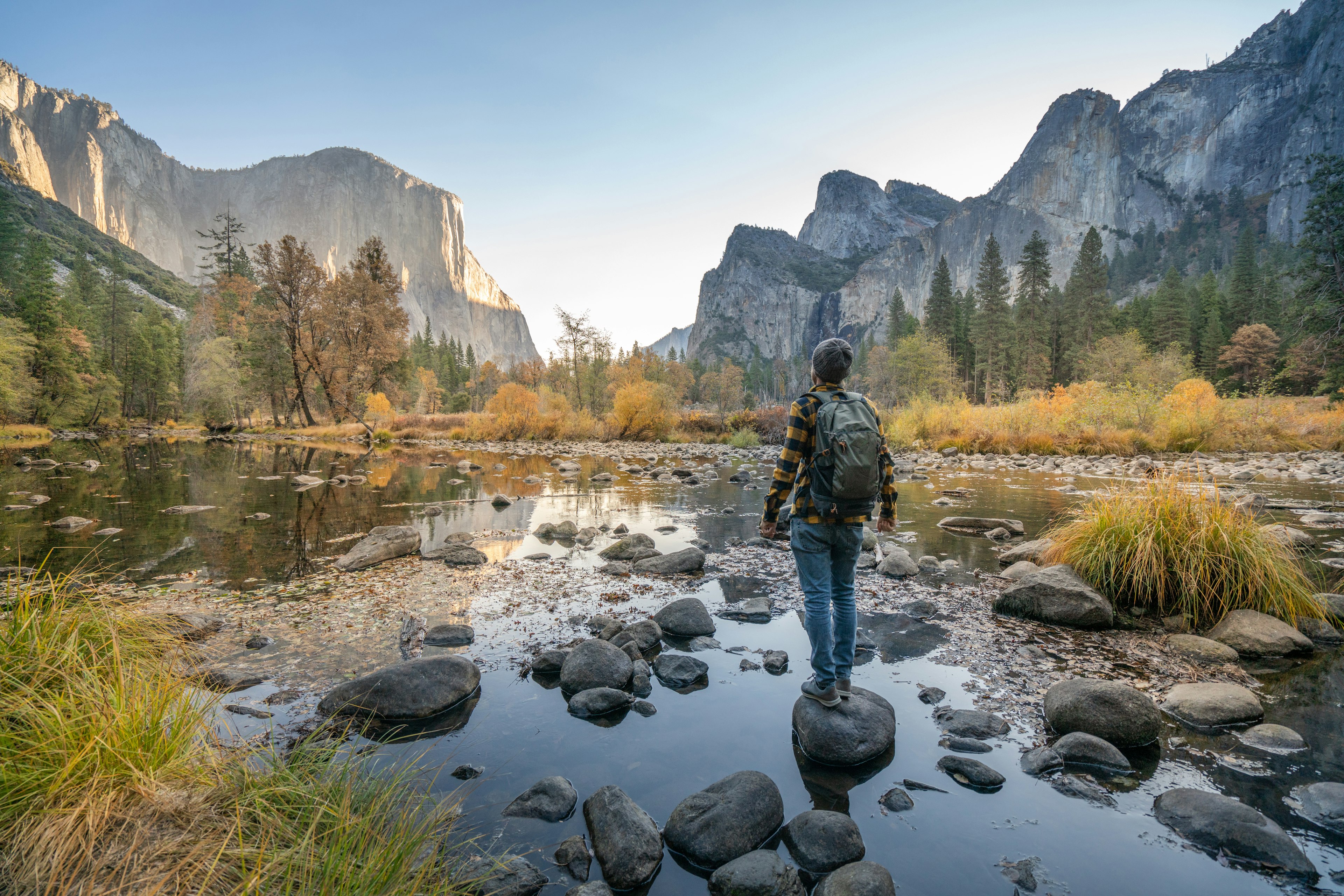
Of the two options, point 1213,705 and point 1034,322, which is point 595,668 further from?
point 1034,322

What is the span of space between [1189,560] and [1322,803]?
3.29m

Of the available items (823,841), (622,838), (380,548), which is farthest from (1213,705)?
(380,548)

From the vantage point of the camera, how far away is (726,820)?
2.79 m

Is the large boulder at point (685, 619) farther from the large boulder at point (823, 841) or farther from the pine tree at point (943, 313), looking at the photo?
the pine tree at point (943, 313)

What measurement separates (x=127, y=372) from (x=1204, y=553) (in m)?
63.5

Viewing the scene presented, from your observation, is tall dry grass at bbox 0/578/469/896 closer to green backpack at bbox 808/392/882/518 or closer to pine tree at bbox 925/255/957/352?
green backpack at bbox 808/392/882/518

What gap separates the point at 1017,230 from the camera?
153625mm

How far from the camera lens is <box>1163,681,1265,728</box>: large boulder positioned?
376 cm

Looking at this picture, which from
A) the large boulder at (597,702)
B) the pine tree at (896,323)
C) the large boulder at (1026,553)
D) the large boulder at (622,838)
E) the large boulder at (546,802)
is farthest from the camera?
the pine tree at (896,323)

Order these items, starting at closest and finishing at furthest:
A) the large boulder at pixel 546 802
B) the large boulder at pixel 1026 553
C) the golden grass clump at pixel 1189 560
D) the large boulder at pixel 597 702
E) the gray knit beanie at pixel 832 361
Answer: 1. the large boulder at pixel 546 802
2. the gray knit beanie at pixel 832 361
3. the large boulder at pixel 597 702
4. the golden grass clump at pixel 1189 560
5. the large boulder at pixel 1026 553

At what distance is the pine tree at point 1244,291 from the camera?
5444 centimetres

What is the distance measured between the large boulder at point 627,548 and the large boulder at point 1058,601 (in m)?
4.80

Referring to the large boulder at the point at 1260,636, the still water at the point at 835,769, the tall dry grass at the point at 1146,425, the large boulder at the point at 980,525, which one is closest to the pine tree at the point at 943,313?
the tall dry grass at the point at 1146,425

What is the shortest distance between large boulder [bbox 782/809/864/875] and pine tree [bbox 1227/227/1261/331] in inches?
2912
